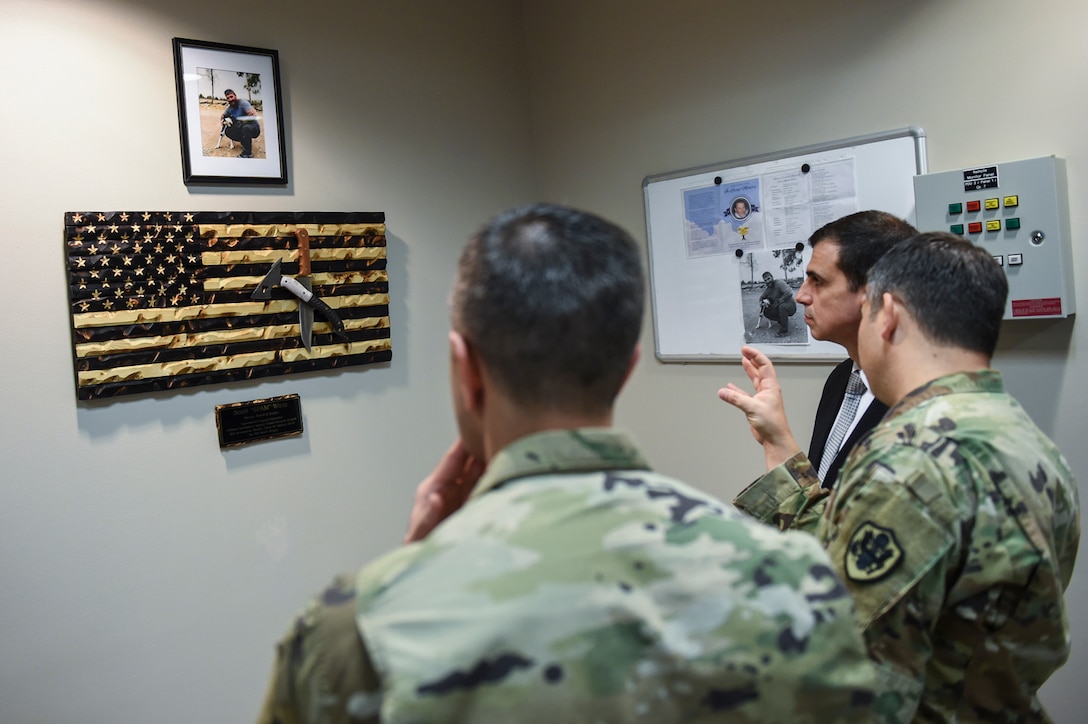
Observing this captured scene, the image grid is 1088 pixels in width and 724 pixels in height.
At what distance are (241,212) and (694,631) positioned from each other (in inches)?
92.9

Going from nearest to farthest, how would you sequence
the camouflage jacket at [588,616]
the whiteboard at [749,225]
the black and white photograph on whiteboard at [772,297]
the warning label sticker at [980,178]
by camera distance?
the camouflage jacket at [588,616] → the warning label sticker at [980,178] → the whiteboard at [749,225] → the black and white photograph on whiteboard at [772,297]

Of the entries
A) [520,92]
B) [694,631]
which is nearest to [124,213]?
[520,92]

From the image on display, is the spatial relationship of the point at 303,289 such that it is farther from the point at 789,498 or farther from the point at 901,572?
the point at 901,572

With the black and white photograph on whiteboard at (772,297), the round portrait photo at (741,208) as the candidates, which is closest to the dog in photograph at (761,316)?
the black and white photograph on whiteboard at (772,297)

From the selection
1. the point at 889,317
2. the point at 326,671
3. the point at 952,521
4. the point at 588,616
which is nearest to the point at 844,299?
the point at 889,317

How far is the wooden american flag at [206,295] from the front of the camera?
2451 millimetres

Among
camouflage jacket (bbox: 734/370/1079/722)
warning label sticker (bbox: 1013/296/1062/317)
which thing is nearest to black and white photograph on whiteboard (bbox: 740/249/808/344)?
warning label sticker (bbox: 1013/296/1062/317)

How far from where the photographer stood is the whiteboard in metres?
2.59

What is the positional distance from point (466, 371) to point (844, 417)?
5.54 feet

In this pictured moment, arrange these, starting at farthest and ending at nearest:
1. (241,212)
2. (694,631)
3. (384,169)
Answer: (384,169) < (241,212) < (694,631)

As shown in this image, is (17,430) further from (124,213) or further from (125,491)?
(124,213)

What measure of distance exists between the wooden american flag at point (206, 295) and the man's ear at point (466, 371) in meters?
1.96

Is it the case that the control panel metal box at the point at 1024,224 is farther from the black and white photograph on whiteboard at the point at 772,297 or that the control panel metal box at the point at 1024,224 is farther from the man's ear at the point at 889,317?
the man's ear at the point at 889,317

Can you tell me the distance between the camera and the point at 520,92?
3600 mm
